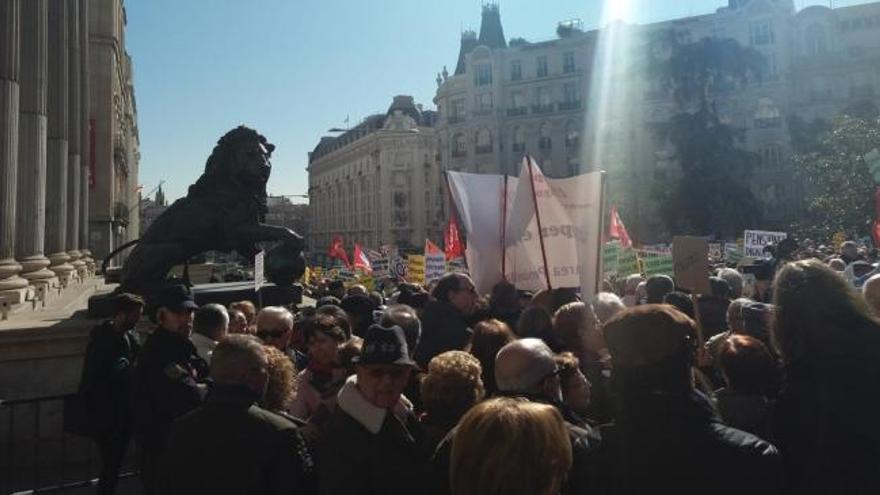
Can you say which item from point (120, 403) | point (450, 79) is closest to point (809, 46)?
point (450, 79)

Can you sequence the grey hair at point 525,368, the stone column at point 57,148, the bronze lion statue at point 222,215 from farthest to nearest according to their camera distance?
the stone column at point 57,148 → the bronze lion statue at point 222,215 → the grey hair at point 525,368

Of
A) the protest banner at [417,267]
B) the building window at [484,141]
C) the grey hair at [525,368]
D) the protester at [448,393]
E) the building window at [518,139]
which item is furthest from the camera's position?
the building window at [484,141]

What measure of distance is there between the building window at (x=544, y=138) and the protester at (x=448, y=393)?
63845 mm

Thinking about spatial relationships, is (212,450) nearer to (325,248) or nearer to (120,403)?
(120,403)

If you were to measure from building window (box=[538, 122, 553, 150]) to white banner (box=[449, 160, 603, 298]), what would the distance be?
5806cm

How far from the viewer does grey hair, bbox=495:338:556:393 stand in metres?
3.30

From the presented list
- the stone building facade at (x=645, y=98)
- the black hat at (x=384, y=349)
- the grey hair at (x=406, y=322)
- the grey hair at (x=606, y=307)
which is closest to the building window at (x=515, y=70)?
the stone building facade at (x=645, y=98)

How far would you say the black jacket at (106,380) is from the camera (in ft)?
18.8

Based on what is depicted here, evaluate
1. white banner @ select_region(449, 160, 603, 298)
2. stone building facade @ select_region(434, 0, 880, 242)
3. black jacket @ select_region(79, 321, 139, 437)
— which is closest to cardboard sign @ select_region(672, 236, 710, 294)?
white banner @ select_region(449, 160, 603, 298)

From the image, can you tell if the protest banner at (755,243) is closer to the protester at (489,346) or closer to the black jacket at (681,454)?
the protester at (489,346)

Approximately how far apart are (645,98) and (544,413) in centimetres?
6249

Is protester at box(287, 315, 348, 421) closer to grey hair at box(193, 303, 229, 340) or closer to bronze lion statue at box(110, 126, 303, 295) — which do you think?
grey hair at box(193, 303, 229, 340)

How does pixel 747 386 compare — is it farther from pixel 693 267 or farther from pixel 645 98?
pixel 645 98

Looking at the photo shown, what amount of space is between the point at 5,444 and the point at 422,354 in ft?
13.4
